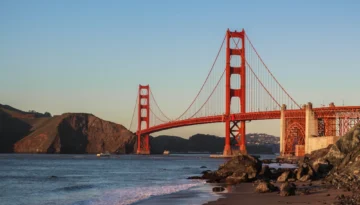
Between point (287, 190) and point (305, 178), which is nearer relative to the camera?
point (287, 190)

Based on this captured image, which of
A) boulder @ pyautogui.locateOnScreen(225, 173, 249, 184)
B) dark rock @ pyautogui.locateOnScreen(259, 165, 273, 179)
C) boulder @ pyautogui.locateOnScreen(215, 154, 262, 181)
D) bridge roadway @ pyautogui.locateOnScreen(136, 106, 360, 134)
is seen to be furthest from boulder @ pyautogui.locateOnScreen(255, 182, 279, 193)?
bridge roadway @ pyautogui.locateOnScreen(136, 106, 360, 134)

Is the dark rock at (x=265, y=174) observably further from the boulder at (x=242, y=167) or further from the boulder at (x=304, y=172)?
the boulder at (x=304, y=172)

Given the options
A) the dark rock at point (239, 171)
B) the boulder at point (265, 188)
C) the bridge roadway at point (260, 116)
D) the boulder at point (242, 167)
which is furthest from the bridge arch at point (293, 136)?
the boulder at point (265, 188)

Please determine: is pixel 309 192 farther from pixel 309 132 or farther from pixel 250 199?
pixel 309 132

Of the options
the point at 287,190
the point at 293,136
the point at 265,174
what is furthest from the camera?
the point at 293,136

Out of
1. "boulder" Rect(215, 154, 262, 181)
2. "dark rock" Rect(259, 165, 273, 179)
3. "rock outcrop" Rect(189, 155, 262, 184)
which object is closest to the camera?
"rock outcrop" Rect(189, 155, 262, 184)

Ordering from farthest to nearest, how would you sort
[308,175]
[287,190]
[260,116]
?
[260,116] < [308,175] < [287,190]

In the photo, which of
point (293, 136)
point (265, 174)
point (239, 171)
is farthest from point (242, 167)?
point (293, 136)

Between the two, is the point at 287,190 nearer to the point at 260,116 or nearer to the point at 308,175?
the point at 308,175

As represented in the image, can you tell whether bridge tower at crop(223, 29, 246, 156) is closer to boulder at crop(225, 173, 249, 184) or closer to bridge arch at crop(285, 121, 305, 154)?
bridge arch at crop(285, 121, 305, 154)
